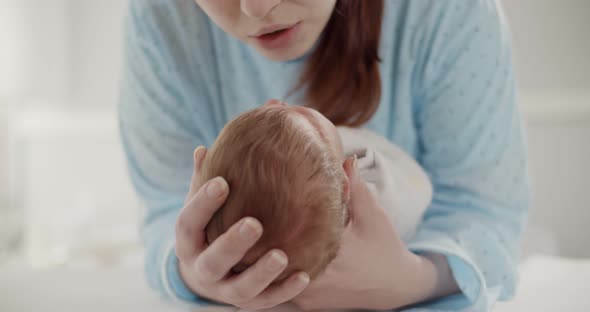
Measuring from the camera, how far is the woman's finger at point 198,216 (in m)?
0.54

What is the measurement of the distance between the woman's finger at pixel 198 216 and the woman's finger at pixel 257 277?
0.05 metres

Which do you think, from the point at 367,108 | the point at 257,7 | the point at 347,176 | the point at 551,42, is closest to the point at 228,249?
the point at 347,176

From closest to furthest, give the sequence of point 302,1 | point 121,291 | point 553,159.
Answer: point 302,1 < point 121,291 < point 553,159

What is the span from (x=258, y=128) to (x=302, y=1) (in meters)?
0.20

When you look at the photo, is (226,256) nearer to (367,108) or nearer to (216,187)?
(216,187)

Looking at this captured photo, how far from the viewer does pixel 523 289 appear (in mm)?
953

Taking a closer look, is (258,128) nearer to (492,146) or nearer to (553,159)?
(492,146)

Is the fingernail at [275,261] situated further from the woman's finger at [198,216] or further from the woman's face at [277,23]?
the woman's face at [277,23]

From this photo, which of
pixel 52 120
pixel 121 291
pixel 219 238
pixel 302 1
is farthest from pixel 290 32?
pixel 52 120

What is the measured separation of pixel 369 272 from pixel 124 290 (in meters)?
0.45

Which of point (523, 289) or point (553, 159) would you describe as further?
point (553, 159)

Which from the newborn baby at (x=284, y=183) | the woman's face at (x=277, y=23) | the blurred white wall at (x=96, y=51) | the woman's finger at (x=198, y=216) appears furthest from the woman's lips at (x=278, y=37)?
the blurred white wall at (x=96, y=51)

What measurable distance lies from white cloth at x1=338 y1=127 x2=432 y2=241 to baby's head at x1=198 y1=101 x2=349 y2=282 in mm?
204

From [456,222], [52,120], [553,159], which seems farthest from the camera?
[52,120]
